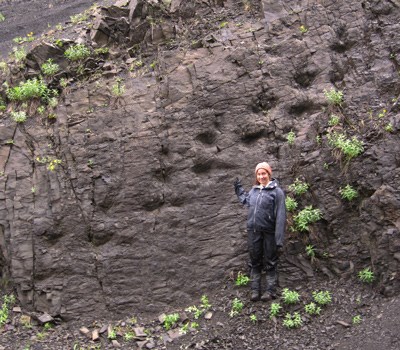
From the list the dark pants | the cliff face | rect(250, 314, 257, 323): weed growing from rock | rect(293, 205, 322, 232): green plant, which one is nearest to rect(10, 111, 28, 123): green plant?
the cliff face

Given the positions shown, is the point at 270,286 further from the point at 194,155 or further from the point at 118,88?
the point at 118,88

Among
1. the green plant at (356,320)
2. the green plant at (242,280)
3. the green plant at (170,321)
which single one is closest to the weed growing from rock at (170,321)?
the green plant at (170,321)

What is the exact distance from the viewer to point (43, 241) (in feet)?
24.8

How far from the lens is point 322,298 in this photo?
620 cm

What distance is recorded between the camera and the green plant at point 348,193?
267 inches

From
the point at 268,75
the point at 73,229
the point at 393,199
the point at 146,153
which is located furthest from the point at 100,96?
the point at 393,199

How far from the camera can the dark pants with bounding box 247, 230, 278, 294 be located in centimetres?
Answer: 638

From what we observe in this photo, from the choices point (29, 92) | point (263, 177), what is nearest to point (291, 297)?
point (263, 177)

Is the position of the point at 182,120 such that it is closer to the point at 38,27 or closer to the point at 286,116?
the point at 286,116

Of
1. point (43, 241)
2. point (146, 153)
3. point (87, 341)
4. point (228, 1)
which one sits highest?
point (228, 1)

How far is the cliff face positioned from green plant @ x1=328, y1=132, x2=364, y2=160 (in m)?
0.09

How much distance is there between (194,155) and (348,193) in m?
2.48

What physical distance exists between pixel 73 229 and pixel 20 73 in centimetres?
359

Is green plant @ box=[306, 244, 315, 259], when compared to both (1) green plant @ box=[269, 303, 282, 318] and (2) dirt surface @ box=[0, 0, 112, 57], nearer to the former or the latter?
(1) green plant @ box=[269, 303, 282, 318]
